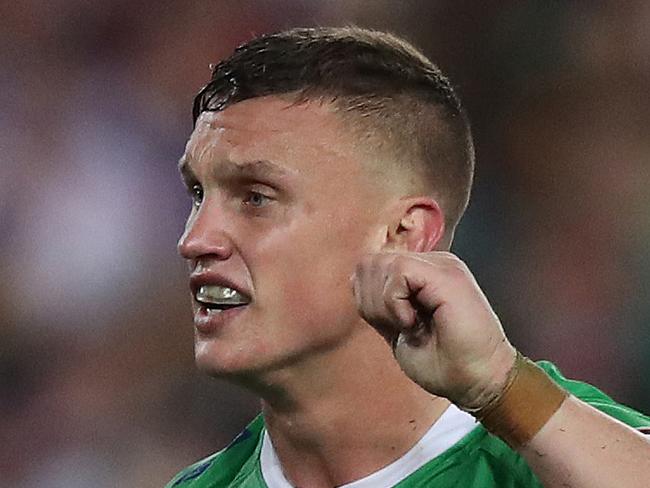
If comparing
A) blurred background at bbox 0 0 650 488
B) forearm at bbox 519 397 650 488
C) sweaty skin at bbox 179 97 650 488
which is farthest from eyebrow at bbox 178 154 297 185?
blurred background at bbox 0 0 650 488

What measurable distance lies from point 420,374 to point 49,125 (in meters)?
1.71

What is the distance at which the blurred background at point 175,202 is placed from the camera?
7.50 feet

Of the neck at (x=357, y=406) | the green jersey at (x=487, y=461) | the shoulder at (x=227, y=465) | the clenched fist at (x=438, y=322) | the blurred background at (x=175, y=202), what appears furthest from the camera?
the blurred background at (x=175, y=202)

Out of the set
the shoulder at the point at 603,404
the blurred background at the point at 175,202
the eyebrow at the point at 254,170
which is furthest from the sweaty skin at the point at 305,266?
the blurred background at the point at 175,202

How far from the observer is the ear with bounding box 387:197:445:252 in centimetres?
124

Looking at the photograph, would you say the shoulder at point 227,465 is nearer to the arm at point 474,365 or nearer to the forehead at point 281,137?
the forehead at point 281,137

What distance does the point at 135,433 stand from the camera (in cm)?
229

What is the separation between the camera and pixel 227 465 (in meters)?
1.43

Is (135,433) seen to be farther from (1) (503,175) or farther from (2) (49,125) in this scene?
(1) (503,175)

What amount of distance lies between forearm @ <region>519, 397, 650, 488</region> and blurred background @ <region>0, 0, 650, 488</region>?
1.33 metres

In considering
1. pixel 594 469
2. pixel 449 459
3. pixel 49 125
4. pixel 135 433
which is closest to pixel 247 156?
pixel 449 459

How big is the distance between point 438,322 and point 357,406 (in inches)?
14.5

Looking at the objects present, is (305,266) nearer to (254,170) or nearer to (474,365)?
(254,170)

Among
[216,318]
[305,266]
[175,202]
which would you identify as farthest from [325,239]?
[175,202]
